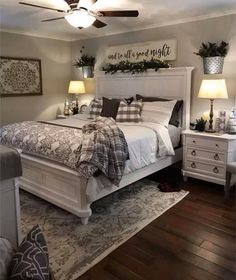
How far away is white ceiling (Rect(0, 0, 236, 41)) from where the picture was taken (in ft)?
10.6

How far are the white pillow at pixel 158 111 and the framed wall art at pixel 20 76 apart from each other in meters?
2.48

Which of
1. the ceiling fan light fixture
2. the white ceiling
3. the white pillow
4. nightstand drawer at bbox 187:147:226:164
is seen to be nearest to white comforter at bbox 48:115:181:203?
the white pillow

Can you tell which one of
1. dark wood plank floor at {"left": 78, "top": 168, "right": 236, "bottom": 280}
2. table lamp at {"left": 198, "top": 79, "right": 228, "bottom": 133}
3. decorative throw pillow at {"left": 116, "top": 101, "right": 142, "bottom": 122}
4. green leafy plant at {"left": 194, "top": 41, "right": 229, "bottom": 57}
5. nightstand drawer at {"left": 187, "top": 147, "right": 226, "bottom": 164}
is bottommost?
dark wood plank floor at {"left": 78, "top": 168, "right": 236, "bottom": 280}

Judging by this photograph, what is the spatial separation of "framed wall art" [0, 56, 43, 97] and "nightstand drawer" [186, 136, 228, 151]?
3287mm

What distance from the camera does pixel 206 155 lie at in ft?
11.5

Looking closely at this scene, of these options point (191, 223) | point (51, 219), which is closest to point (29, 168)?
point (51, 219)

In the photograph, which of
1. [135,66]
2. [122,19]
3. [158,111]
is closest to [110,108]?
[158,111]

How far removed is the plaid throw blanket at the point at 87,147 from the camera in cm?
253

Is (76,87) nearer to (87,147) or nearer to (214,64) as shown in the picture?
(214,64)

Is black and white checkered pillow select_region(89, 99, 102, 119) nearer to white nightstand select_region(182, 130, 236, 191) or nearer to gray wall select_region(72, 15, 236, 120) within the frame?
gray wall select_region(72, 15, 236, 120)

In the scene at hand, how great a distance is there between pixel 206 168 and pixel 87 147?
1795 millimetres

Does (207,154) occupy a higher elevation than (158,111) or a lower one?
lower

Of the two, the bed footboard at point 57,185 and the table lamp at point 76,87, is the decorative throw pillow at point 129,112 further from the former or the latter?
the table lamp at point 76,87

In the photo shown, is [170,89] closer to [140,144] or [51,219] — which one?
[140,144]
